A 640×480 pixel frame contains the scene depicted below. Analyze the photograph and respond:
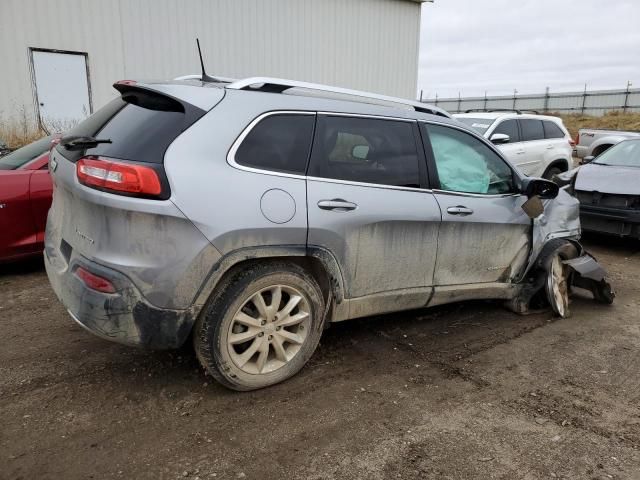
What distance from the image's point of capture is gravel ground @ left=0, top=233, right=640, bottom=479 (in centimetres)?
245

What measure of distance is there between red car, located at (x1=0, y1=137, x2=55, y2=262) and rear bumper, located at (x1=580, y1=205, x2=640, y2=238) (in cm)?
657

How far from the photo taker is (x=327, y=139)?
313 centimetres

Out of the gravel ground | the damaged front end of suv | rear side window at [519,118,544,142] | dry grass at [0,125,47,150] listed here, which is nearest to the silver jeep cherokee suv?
the gravel ground

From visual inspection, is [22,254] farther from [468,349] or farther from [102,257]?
[468,349]

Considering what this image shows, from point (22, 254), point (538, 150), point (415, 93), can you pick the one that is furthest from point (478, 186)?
point (415, 93)

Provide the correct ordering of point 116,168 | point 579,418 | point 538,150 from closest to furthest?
1. point 116,168
2. point 579,418
3. point 538,150

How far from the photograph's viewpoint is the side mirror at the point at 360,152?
3.27 meters

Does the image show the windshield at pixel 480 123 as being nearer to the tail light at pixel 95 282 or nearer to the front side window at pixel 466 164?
the front side window at pixel 466 164

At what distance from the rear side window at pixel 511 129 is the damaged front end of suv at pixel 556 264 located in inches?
201

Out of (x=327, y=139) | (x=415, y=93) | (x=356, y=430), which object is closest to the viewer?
(x=356, y=430)

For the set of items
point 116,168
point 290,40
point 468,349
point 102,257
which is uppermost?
point 290,40

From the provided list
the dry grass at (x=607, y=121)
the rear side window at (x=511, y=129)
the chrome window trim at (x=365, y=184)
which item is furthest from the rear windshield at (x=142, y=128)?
the dry grass at (x=607, y=121)

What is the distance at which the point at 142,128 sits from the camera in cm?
273

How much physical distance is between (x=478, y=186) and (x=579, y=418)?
1791 mm
